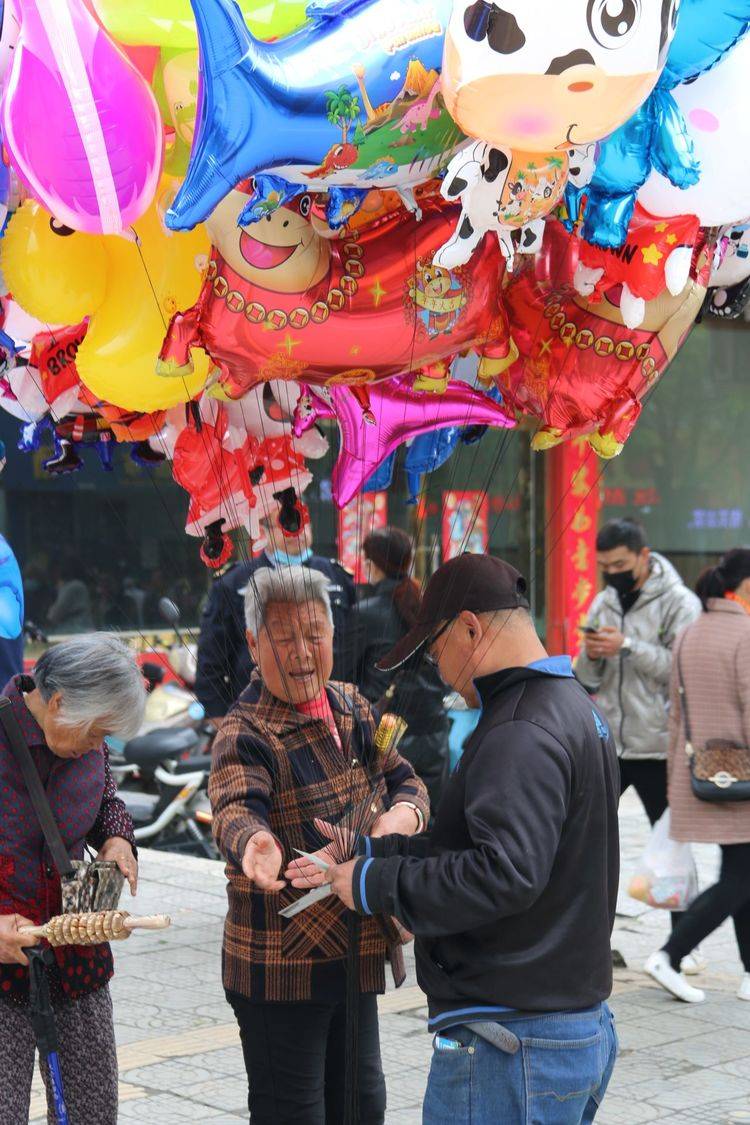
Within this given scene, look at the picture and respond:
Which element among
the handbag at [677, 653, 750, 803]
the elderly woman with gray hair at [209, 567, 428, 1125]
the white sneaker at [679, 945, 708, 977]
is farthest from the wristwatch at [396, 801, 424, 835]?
the white sneaker at [679, 945, 708, 977]

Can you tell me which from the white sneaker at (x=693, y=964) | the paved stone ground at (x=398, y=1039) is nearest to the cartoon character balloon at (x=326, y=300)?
the paved stone ground at (x=398, y=1039)

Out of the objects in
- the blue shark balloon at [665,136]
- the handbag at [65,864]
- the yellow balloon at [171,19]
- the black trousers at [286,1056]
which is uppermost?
the yellow balloon at [171,19]

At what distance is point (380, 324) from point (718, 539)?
11.3 meters

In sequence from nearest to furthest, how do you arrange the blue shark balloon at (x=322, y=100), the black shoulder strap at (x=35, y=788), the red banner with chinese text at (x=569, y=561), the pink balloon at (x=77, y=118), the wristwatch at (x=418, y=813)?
the blue shark balloon at (x=322, y=100)
the pink balloon at (x=77, y=118)
the black shoulder strap at (x=35, y=788)
the wristwatch at (x=418, y=813)
the red banner with chinese text at (x=569, y=561)

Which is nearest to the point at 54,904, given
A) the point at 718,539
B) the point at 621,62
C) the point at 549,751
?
the point at 549,751

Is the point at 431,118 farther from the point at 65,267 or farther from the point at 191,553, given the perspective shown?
the point at 191,553

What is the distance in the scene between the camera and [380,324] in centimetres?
294

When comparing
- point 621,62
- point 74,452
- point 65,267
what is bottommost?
point 74,452

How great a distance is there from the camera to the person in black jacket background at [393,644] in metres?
4.30

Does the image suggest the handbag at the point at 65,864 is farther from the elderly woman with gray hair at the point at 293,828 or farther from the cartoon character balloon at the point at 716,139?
the cartoon character balloon at the point at 716,139

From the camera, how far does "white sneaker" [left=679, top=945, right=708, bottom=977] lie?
5.98 m

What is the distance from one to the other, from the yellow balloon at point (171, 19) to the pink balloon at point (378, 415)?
1.02 metres

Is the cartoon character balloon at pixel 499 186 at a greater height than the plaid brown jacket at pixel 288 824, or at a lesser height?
greater

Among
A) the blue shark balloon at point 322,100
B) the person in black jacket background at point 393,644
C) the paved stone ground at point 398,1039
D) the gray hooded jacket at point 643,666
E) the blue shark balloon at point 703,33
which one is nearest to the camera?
the blue shark balloon at point 322,100
